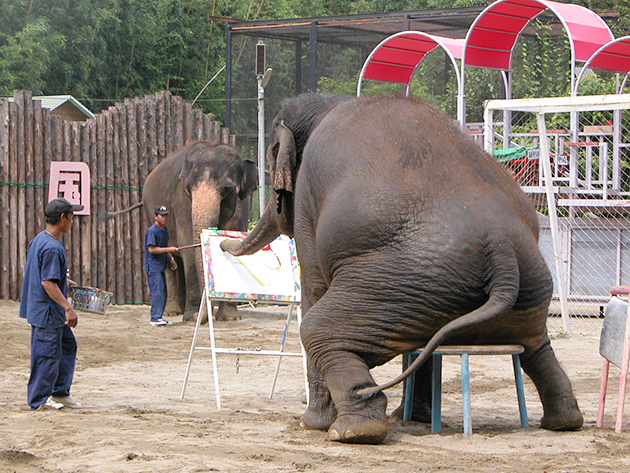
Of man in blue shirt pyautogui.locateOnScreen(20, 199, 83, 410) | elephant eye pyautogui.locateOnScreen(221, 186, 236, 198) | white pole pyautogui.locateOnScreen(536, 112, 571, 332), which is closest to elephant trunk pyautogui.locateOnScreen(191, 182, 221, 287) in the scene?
elephant eye pyautogui.locateOnScreen(221, 186, 236, 198)

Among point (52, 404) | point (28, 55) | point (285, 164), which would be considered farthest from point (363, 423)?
point (28, 55)

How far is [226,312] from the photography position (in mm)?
12820

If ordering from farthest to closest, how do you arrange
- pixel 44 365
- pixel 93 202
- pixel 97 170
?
pixel 97 170 → pixel 93 202 → pixel 44 365

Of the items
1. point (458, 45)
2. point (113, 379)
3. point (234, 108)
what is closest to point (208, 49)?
point (234, 108)

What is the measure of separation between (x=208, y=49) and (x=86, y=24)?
542cm

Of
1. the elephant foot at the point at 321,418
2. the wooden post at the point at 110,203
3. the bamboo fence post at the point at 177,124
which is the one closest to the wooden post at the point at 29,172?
the wooden post at the point at 110,203

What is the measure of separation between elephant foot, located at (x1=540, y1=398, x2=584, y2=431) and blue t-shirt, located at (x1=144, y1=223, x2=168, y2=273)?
26.2 feet

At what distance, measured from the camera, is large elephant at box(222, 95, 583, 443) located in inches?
190

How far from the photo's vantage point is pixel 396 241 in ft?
16.1

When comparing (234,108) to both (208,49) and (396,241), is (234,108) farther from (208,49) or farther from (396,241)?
A: (396,241)

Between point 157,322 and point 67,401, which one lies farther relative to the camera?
point 157,322

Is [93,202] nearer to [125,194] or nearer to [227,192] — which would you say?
[125,194]

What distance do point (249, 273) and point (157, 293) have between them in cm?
531

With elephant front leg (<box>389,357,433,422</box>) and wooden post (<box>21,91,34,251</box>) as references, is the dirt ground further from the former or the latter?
wooden post (<box>21,91,34,251</box>)
